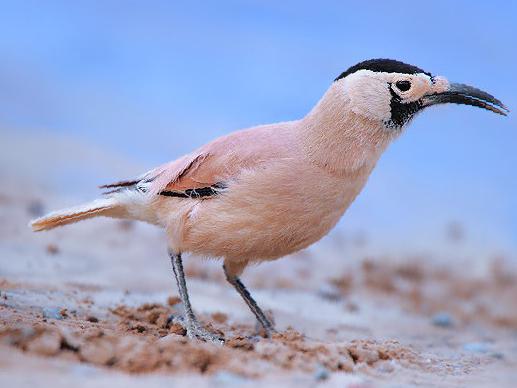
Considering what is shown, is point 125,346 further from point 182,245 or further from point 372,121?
point 372,121

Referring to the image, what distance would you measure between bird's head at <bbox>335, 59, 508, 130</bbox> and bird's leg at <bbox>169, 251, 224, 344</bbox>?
2002 millimetres

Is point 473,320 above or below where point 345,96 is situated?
below

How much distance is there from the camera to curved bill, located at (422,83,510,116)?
6340 mm

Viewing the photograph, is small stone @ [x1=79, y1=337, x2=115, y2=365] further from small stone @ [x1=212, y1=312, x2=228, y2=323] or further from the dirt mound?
small stone @ [x1=212, y1=312, x2=228, y2=323]

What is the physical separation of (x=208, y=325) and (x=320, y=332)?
64.5 inches

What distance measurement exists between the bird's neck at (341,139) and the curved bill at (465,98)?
1.66 feet

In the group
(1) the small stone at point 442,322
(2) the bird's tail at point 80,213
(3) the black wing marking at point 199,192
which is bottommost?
(1) the small stone at point 442,322

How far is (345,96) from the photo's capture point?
617cm

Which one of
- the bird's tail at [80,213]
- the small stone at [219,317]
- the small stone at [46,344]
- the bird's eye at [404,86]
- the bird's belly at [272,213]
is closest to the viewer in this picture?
the small stone at [46,344]

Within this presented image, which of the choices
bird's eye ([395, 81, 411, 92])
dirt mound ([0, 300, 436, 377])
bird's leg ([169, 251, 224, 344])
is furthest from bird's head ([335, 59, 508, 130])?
bird's leg ([169, 251, 224, 344])

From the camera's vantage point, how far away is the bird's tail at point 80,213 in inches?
275

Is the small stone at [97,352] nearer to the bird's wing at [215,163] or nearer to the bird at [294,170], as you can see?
the bird at [294,170]

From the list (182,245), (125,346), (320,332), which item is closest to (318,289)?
(320,332)

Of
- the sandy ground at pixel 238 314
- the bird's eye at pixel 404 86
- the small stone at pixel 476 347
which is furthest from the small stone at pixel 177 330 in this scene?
the small stone at pixel 476 347
